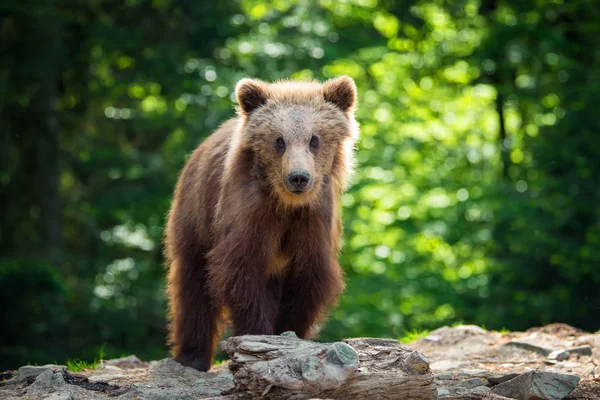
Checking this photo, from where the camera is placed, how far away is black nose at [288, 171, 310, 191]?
576cm

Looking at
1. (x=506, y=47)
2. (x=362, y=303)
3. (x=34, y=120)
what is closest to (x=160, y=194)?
(x=34, y=120)

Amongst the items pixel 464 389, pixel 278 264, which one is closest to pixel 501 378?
pixel 464 389

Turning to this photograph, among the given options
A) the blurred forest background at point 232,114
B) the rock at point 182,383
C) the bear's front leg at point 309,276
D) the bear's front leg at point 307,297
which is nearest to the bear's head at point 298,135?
the bear's front leg at point 309,276

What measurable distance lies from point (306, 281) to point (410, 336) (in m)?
2.63

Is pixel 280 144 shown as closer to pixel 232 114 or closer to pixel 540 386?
pixel 540 386

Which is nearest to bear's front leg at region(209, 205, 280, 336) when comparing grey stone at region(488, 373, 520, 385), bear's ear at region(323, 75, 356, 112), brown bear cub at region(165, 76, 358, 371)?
brown bear cub at region(165, 76, 358, 371)

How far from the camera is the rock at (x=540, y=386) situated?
5281 millimetres

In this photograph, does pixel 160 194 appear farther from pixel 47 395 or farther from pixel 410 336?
pixel 47 395

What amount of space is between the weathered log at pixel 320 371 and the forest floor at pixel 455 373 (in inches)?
7.3

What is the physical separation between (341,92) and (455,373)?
2.33 metres

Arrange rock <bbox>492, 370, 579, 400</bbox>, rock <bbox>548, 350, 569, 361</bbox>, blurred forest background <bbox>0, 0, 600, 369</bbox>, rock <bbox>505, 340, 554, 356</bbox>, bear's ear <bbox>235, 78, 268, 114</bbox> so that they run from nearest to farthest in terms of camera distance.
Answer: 1. rock <bbox>492, 370, 579, 400</bbox>
2. bear's ear <bbox>235, 78, 268, 114</bbox>
3. rock <bbox>548, 350, 569, 361</bbox>
4. rock <bbox>505, 340, 554, 356</bbox>
5. blurred forest background <bbox>0, 0, 600, 369</bbox>

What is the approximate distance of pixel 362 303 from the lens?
1569 centimetres

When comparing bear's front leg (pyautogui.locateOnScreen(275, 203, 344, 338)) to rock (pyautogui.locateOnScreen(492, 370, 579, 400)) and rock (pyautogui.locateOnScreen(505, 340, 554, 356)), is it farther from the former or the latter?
rock (pyautogui.locateOnScreen(505, 340, 554, 356))

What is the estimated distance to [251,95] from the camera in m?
6.52
